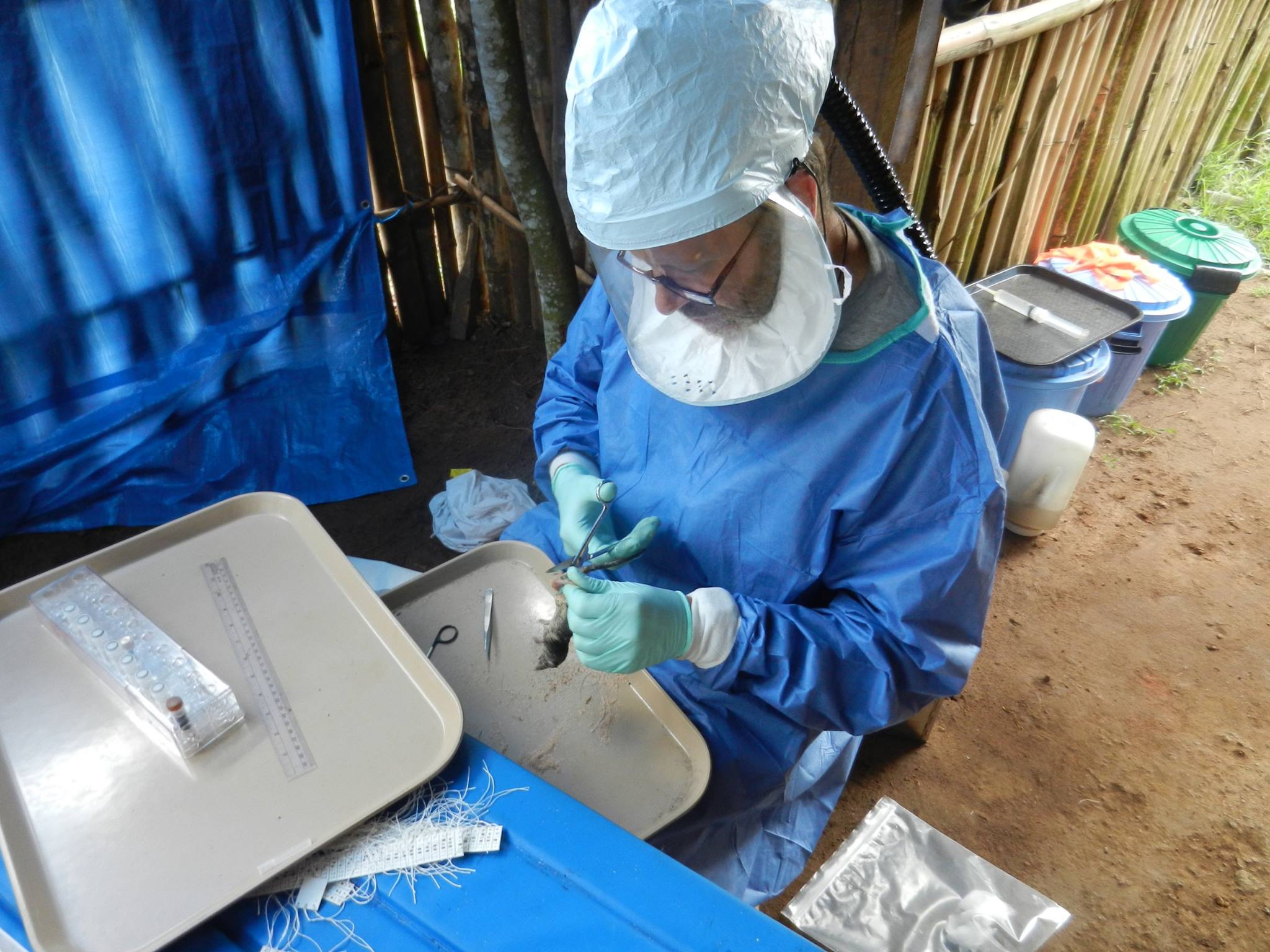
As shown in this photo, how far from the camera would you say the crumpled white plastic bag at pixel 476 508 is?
310 cm

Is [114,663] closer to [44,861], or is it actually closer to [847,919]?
[44,861]

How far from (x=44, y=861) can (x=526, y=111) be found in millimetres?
2407

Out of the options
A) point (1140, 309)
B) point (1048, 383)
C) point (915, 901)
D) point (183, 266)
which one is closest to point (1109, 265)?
point (1140, 309)

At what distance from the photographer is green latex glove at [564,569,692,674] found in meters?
1.47

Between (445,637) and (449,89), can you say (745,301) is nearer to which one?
(445,637)

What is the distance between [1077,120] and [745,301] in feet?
12.0

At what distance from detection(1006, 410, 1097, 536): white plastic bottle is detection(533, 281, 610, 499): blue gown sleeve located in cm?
188

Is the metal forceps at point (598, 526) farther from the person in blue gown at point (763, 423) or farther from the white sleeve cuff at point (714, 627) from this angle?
the white sleeve cuff at point (714, 627)

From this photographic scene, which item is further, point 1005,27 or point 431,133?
point 431,133

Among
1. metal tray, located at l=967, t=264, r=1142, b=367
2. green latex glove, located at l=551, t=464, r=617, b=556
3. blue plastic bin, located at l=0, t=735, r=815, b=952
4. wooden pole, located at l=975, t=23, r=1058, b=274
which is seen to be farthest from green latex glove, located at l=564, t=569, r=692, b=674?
wooden pole, located at l=975, t=23, r=1058, b=274

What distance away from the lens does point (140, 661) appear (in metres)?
1.33

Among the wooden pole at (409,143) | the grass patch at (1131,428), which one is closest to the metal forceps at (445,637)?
the wooden pole at (409,143)

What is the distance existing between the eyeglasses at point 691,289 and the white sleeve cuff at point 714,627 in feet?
1.85

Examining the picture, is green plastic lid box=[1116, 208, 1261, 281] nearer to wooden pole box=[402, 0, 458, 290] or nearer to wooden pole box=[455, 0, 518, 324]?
wooden pole box=[455, 0, 518, 324]
